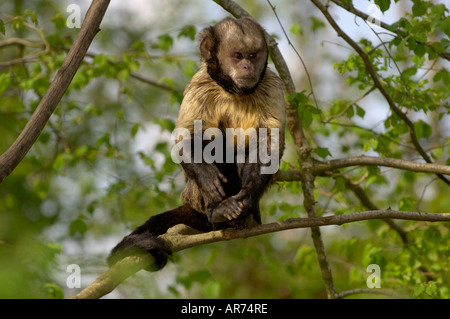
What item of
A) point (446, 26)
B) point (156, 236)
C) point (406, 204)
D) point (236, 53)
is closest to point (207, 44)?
point (236, 53)

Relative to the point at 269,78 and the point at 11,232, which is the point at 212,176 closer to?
the point at 269,78

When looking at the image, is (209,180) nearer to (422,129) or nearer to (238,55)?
(238,55)

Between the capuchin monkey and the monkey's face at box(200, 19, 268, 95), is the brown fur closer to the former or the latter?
the capuchin monkey

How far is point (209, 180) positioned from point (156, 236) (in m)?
0.73

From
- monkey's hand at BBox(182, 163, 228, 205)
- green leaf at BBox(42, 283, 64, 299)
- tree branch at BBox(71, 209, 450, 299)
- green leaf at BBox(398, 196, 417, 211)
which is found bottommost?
tree branch at BBox(71, 209, 450, 299)

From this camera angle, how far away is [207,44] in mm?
5770

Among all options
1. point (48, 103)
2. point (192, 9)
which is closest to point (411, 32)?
point (48, 103)

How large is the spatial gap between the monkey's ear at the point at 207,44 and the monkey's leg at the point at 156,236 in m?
1.60

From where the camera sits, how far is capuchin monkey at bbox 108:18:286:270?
5121 millimetres

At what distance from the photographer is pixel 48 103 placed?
3967mm

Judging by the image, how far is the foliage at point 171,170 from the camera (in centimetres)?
592

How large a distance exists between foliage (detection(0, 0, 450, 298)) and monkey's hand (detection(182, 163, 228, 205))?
42.4 inches

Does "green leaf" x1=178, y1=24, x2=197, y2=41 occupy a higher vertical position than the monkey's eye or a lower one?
higher

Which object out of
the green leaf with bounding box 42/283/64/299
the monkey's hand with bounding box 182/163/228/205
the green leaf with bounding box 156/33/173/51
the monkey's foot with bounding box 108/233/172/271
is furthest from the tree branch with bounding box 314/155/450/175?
the green leaf with bounding box 156/33/173/51
